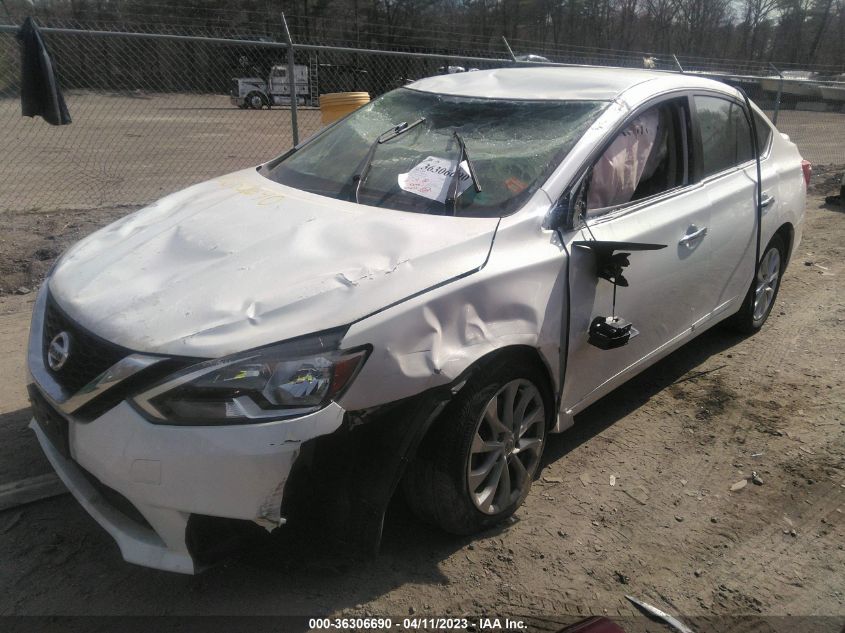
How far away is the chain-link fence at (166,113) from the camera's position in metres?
9.56

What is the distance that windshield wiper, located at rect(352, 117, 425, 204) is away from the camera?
3321 millimetres

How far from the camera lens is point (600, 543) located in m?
2.93

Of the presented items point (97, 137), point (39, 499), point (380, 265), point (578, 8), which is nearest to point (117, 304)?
point (380, 265)

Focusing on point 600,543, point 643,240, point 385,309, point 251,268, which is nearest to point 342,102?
point 643,240

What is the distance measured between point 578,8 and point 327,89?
82.2 feet

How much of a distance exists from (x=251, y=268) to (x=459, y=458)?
101cm

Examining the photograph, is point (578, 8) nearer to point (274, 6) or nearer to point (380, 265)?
point (274, 6)

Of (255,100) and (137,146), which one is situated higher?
(255,100)

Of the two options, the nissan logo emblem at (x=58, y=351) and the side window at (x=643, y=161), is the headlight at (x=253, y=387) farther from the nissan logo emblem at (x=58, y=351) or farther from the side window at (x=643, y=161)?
the side window at (x=643, y=161)

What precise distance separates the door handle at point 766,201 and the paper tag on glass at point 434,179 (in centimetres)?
227

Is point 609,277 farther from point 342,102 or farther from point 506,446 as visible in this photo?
point 342,102

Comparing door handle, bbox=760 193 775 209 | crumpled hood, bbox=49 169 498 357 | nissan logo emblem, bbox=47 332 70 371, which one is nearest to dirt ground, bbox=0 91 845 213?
crumpled hood, bbox=49 169 498 357

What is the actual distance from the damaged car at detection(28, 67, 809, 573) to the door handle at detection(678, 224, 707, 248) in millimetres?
12

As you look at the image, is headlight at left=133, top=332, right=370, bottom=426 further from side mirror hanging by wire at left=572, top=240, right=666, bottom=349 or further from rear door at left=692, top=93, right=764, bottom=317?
rear door at left=692, top=93, right=764, bottom=317
